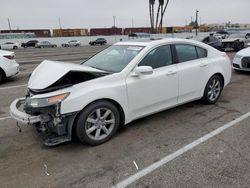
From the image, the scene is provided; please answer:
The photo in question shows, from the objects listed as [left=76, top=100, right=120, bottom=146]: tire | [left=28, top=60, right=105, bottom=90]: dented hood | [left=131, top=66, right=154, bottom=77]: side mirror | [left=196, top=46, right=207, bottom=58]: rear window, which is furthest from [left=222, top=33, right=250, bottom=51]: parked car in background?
[left=28, top=60, right=105, bottom=90]: dented hood

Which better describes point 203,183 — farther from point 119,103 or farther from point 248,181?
point 119,103

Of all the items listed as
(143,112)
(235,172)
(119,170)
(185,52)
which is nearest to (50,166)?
(119,170)

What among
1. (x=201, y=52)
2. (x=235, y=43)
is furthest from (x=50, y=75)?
(x=235, y=43)

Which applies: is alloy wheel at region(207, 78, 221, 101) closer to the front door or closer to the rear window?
the rear window

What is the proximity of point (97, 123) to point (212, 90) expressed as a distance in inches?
117

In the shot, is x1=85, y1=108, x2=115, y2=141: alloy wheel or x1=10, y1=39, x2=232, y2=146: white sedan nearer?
x1=10, y1=39, x2=232, y2=146: white sedan

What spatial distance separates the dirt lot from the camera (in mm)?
2785

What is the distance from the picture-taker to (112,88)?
3.60m

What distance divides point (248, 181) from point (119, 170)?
150 cm

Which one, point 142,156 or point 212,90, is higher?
point 212,90

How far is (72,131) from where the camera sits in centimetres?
344

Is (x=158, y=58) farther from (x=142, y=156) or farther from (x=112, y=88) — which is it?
(x=142, y=156)

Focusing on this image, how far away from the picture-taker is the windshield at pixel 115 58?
4039 mm

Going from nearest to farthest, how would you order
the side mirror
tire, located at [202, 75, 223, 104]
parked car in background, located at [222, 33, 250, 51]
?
the side mirror → tire, located at [202, 75, 223, 104] → parked car in background, located at [222, 33, 250, 51]
